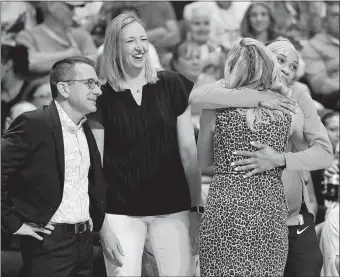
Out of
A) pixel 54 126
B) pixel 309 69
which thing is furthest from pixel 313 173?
pixel 54 126

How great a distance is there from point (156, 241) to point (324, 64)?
2.70 meters

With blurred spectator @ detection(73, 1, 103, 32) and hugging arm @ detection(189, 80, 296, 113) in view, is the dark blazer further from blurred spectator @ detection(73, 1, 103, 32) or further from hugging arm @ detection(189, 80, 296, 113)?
blurred spectator @ detection(73, 1, 103, 32)

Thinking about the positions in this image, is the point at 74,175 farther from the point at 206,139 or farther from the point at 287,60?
the point at 287,60

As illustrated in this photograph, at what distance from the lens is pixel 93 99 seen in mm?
2592

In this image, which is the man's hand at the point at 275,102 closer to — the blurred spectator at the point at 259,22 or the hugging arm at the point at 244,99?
the hugging arm at the point at 244,99

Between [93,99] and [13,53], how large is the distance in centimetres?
213

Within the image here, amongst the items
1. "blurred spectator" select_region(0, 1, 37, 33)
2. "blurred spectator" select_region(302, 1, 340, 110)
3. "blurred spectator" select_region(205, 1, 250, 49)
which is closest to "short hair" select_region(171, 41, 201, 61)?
"blurred spectator" select_region(205, 1, 250, 49)

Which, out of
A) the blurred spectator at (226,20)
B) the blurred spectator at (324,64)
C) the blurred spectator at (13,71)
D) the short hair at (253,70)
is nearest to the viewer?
the short hair at (253,70)

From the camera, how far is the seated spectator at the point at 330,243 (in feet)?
13.4

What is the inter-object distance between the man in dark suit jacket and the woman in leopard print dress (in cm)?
54

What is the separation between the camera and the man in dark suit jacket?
245 centimetres

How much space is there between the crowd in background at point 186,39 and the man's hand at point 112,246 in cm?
190

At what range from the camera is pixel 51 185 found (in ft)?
8.08

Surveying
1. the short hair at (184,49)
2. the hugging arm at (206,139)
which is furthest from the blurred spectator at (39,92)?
the hugging arm at (206,139)
